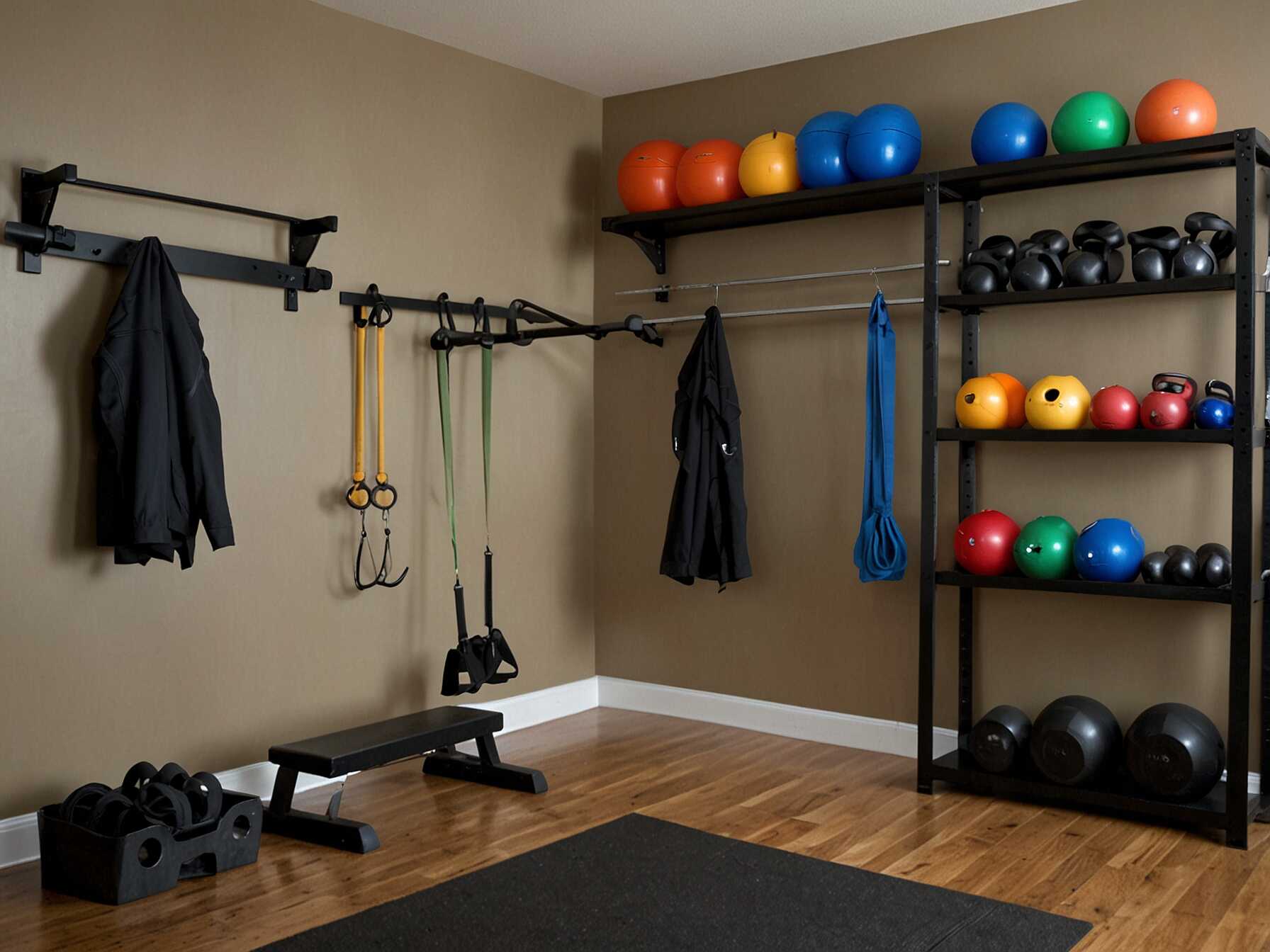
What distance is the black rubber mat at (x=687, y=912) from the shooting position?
107 inches

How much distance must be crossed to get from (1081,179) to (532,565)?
2521mm

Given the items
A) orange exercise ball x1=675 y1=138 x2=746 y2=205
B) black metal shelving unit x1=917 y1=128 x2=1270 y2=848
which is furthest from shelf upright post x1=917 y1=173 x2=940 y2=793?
orange exercise ball x1=675 y1=138 x2=746 y2=205

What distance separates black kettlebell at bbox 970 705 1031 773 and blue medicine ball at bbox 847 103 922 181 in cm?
183

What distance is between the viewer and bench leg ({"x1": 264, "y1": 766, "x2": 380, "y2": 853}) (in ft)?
11.0

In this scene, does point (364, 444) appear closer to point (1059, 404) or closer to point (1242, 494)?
point (1059, 404)

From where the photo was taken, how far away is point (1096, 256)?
362 centimetres

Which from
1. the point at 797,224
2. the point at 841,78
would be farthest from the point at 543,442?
the point at 841,78

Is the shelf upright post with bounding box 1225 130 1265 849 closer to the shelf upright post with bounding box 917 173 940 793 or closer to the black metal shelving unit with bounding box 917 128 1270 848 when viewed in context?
the black metal shelving unit with bounding box 917 128 1270 848

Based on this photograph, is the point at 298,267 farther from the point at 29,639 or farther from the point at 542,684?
the point at 542,684

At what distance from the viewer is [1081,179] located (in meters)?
3.96

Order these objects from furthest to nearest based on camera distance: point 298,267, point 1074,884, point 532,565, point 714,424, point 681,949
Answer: point 532,565, point 714,424, point 298,267, point 1074,884, point 681,949

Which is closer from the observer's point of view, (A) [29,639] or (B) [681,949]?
(B) [681,949]

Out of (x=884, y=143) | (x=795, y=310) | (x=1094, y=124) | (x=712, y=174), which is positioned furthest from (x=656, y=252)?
(x=1094, y=124)

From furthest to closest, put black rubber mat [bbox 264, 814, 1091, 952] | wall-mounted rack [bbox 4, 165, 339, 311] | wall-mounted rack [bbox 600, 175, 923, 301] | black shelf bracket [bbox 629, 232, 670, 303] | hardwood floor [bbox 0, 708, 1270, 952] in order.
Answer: black shelf bracket [bbox 629, 232, 670, 303], wall-mounted rack [bbox 600, 175, 923, 301], wall-mounted rack [bbox 4, 165, 339, 311], hardwood floor [bbox 0, 708, 1270, 952], black rubber mat [bbox 264, 814, 1091, 952]
